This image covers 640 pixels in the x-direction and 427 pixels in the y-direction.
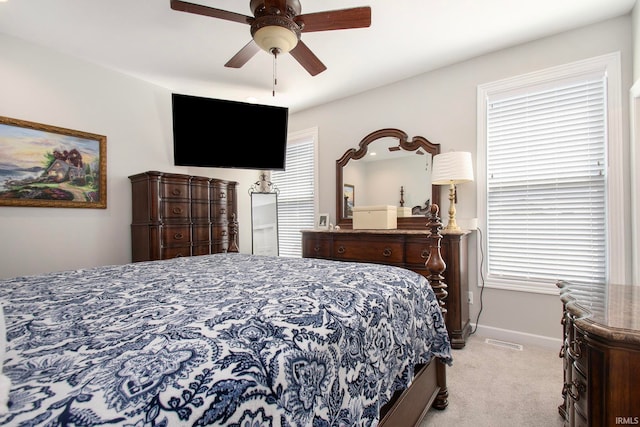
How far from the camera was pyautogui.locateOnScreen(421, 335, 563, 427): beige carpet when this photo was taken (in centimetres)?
166

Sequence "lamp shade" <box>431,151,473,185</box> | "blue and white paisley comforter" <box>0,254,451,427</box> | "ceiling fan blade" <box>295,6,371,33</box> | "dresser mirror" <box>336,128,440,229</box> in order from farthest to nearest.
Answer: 1. "dresser mirror" <box>336,128,440,229</box>
2. "lamp shade" <box>431,151,473,185</box>
3. "ceiling fan blade" <box>295,6,371,33</box>
4. "blue and white paisley comforter" <box>0,254,451,427</box>

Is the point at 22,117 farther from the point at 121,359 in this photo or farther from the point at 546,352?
the point at 546,352

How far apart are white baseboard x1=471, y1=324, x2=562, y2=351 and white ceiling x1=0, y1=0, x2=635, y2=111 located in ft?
8.55

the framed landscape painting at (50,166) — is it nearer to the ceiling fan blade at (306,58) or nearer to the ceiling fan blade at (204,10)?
the ceiling fan blade at (204,10)

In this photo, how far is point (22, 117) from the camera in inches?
104

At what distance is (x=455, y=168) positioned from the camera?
2713 millimetres

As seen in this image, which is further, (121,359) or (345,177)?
(345,177)

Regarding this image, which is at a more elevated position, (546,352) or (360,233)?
(360,233)

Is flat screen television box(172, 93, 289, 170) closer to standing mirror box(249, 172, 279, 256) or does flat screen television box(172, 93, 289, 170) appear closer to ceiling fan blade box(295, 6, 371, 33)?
standing mirror box(249, 172, 279, 256)

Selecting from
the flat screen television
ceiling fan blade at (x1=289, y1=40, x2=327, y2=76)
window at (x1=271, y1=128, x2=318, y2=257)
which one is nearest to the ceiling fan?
ceiling fan blade at (x1=289, y1=40, x2=327, y2=76)

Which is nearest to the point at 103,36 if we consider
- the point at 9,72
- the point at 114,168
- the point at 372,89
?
the point at 9,72

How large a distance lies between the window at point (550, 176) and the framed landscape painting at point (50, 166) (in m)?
3.82

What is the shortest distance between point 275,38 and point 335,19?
38cm

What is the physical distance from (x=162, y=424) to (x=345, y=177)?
11.5 feet
